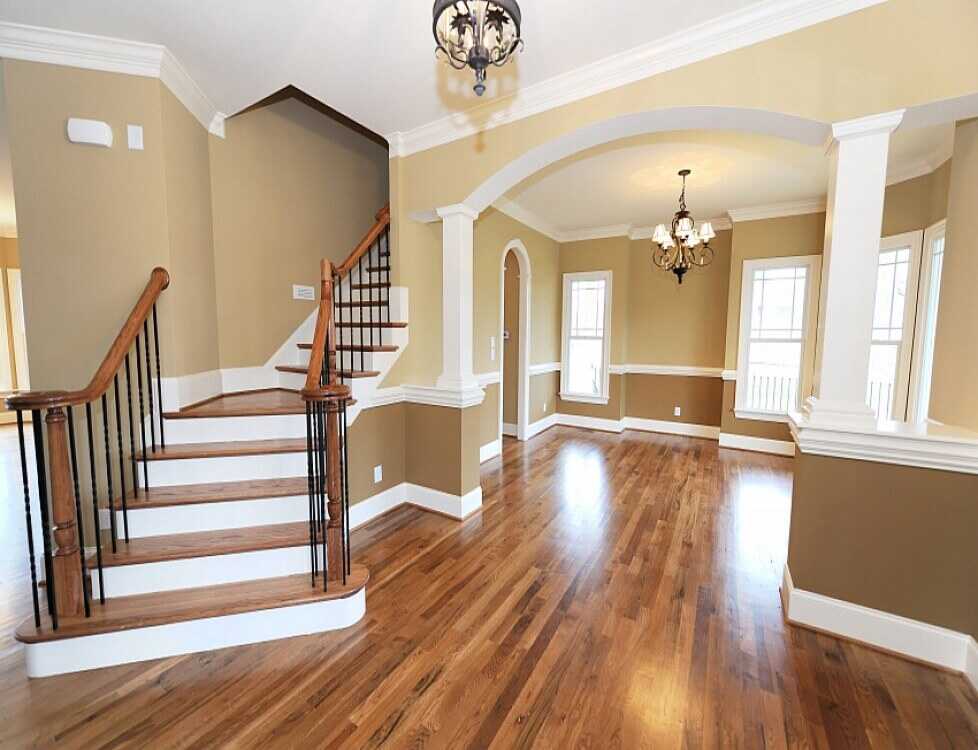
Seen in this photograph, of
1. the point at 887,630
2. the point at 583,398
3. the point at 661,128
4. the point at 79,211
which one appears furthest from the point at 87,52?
the point at 583,398

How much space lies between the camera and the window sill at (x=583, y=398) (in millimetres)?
6001

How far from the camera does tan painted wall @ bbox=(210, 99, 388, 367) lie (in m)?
3.16

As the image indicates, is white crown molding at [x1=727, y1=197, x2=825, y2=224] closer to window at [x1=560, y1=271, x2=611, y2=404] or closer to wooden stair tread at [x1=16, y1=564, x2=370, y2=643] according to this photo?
window at [x1=560, y1=271, x2=611, y2=404]

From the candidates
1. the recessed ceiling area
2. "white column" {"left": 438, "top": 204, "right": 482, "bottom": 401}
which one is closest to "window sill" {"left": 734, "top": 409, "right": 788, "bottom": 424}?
the recessed ceiling area

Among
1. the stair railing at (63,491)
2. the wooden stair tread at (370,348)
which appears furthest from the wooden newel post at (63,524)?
the wooden stair tread at (370,348)

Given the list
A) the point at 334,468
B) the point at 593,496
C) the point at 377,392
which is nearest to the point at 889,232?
the point at 593,496

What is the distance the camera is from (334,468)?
204 centimetres

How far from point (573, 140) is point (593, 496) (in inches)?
109

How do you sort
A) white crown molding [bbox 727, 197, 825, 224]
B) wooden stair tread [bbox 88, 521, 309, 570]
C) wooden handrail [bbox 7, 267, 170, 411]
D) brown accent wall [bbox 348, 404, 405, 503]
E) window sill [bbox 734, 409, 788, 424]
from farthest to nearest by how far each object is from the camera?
window sill [bbox 734, 409, 788, 424] < white crown molding [bbox 727, 197, 825, 224] < brown accent wall [bbox 348, 404, 405, 503] < wooden stair tread [bbox 88, 521, 309, 570] < wooden handrail [bbox 7, 267, 170, 411]

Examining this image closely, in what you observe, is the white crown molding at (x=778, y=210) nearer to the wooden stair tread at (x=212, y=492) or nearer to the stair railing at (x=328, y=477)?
the stair railing at (x=328, y=477)

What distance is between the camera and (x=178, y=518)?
2.16 m

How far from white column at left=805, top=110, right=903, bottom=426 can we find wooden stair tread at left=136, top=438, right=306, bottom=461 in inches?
112

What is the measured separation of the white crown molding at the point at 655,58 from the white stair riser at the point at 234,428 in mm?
2260

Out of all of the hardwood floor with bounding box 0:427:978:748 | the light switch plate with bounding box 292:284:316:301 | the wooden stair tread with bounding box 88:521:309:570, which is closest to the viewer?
the hardwood floor with bounding box 0:427:978:748
